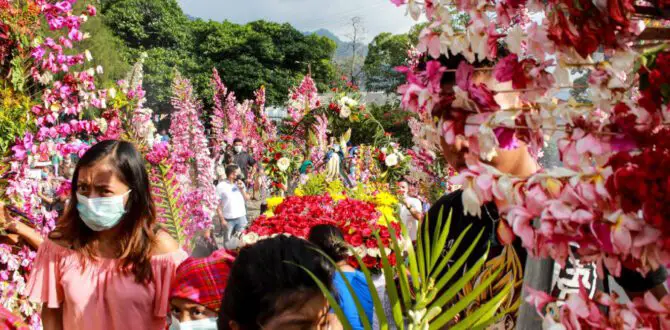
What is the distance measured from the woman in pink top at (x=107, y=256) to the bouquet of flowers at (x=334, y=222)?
0.63m

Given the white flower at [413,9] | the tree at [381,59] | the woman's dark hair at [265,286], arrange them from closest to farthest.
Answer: the white flower at [413,9] → the woman's dark hair at [265,286] → the tree at [381,59]

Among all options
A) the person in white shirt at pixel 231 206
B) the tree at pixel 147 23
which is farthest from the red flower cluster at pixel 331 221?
the tree at pixel 147 23

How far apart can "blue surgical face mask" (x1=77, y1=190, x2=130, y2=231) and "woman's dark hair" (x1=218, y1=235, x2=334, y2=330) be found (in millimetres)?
1106

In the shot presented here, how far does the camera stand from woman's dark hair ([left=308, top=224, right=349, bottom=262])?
325 cm

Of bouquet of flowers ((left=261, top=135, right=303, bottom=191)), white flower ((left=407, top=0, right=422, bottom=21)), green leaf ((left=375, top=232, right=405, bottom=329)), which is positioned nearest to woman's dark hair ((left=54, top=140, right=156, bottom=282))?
green leaf ((left=375, top=232, right=405, bottom=329))

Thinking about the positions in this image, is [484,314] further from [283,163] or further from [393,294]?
[283,163]

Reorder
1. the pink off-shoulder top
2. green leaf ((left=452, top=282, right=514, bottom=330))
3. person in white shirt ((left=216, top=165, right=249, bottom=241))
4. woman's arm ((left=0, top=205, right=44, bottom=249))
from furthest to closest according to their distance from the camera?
person in white shirt ((left=216, top=165, right=249, bottom=241)) → woman's arm ((left=0, top=205, right=44, bottom=249)) → the pink off-shoulder top → green leaf ((left=452, top=282, right=514, bottom=330))

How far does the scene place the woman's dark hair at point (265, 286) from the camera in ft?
5.33

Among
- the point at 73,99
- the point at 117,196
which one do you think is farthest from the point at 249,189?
the point at 117,196

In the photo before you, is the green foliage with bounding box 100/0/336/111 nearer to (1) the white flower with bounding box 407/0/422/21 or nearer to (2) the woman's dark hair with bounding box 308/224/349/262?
(2) the woman's dark hair with bounding box 308/224/349/262

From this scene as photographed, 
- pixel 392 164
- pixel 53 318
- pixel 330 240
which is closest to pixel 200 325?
pixel 53 318

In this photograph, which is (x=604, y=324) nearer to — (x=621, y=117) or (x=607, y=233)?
(x=607, y=233)

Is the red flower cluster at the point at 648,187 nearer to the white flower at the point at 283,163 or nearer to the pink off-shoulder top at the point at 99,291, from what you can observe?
the pink off-shoulder top at the point at 99,291

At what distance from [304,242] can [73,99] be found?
3.45 meters
